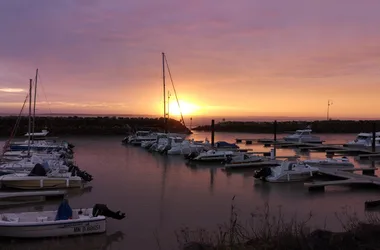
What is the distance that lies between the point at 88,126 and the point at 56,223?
183ft

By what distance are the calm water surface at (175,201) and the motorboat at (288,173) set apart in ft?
1.60

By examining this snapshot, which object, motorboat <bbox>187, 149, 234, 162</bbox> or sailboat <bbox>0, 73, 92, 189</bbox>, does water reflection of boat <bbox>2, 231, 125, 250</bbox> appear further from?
motorboat <bbox>187, 149, 234, 162</bbox>

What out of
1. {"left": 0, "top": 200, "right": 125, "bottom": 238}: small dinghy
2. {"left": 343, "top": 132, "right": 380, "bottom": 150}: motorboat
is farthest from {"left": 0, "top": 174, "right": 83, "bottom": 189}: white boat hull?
{"left": 343, "top": 132, "right": 380, "bottom": 150}: motorboat

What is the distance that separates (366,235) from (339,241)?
0.77 metres

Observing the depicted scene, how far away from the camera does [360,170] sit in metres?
23.6

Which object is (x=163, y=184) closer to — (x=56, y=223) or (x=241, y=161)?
(x=241, y=161)

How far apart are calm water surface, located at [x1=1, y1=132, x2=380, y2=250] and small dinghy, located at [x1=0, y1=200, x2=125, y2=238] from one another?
21 cm

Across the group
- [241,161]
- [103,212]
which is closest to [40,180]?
[103,212]

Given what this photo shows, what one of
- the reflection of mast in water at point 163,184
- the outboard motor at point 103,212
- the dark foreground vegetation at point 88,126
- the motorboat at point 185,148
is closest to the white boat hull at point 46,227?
the outboard motor at point 103,212

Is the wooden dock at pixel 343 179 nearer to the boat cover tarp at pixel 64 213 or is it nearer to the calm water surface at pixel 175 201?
the calm water surface at pixel 175 201

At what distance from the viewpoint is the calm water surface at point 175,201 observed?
453 inches

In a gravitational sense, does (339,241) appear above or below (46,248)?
above

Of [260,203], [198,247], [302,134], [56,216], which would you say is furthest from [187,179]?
[302,134]

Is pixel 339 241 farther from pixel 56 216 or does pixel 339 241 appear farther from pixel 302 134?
pixel 302 134
